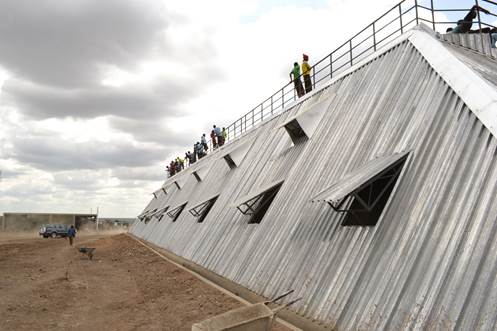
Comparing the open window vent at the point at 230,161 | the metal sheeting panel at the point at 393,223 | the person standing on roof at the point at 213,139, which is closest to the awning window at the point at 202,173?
the open window vent at the point at 230,161

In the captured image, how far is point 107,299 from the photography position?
595 inches

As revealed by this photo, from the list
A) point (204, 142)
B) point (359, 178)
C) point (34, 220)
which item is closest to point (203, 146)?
point (204, 142)

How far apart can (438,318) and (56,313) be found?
11362 mm

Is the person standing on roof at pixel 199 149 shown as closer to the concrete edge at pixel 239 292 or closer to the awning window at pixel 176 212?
the awning window at pixel 176 212

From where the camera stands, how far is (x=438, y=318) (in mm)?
5965

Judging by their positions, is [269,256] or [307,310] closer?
[307,310]

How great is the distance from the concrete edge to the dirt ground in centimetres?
27

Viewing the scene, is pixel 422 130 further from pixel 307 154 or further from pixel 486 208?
pixel 307 154

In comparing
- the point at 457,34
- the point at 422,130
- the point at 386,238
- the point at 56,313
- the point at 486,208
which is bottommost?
the point at 56,313

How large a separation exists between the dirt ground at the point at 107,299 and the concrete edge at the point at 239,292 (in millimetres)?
268

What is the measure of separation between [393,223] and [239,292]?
20.2 feet

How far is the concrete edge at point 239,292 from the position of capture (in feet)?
28.3

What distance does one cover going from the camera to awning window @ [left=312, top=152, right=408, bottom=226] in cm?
827

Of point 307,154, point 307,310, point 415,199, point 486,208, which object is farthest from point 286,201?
point 486,208
